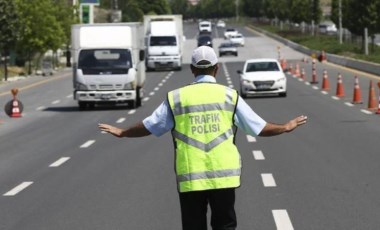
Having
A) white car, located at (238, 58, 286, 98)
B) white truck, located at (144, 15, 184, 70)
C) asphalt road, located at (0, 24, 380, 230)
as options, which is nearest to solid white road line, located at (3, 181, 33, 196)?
asphalt road, located at (0, 24, 380, 230)

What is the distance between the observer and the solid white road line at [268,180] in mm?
12555

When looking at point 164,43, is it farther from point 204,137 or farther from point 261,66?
point 204,137

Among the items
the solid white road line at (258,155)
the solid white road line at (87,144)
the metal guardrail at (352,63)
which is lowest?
the metal guardrail at (352,63)

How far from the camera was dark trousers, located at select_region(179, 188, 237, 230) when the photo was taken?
5.76 metres

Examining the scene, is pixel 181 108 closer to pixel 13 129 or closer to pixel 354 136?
pixel 354 136

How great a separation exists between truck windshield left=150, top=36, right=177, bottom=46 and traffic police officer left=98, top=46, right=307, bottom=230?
53.4 m

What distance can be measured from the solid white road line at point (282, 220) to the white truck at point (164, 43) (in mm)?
48589

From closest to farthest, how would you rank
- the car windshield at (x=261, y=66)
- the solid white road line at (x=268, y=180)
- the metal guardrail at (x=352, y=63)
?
the solid white road line at (x=268, y=180) < the car windshield at (x=261, y=66) < the metal guardrail at (x=352, y=63)

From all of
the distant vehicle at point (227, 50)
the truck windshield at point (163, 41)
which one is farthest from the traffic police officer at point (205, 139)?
the distant vehicle at point (227, 50)

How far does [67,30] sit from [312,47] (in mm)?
24590

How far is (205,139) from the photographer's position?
5758 millimetres

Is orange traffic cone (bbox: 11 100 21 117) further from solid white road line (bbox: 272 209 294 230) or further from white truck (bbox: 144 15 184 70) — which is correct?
white truck (bbox: 144 15 184 70)

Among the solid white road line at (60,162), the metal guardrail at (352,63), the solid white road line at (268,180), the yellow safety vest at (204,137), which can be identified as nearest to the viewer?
the yellow safety vest at (204,137)

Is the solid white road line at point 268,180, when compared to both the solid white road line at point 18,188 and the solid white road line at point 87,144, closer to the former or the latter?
the solid white road line at point 18,188
